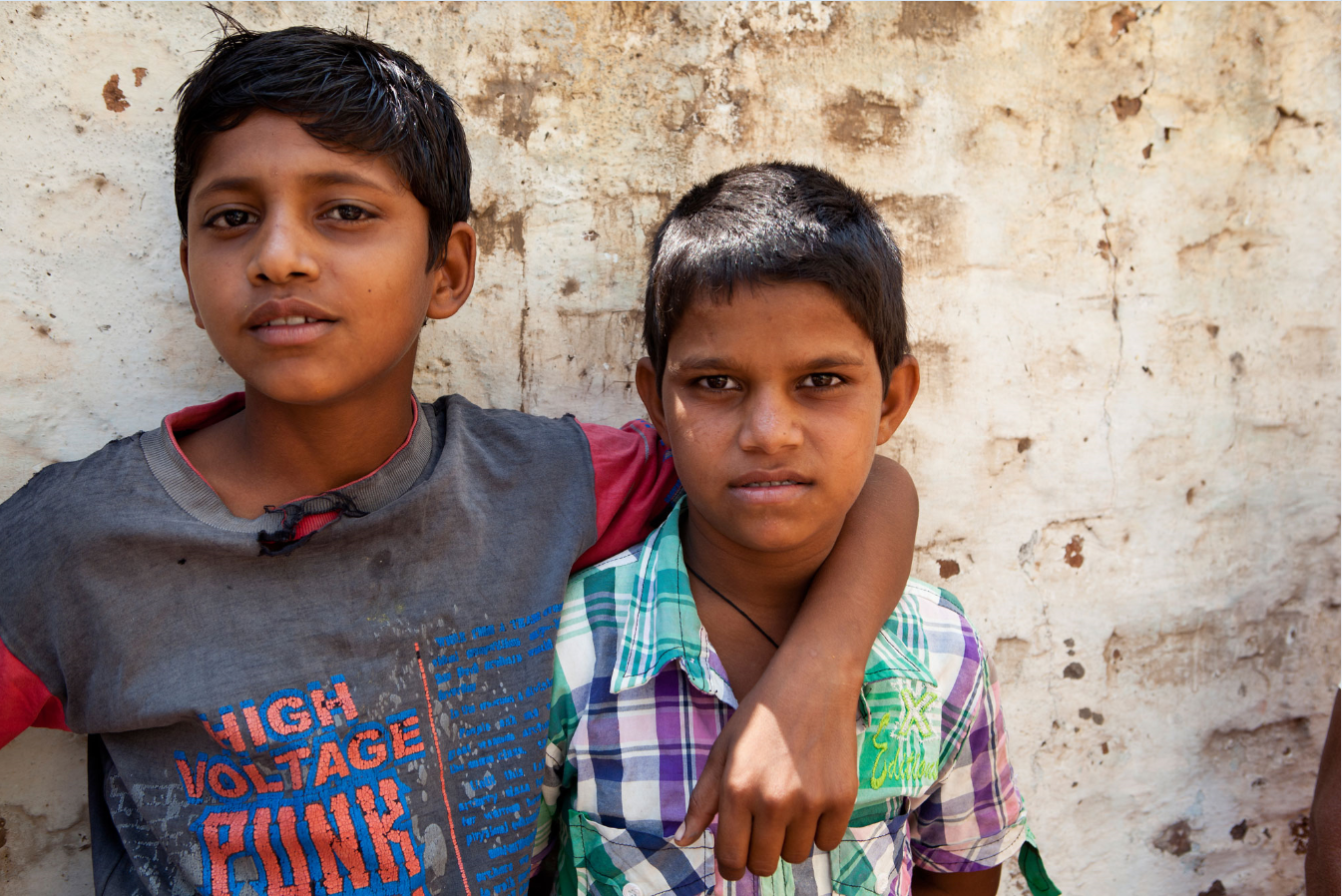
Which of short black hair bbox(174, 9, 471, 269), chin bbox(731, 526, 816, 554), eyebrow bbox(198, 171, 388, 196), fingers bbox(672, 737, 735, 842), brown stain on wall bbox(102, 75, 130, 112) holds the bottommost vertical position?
fingers bbox(672, 737, 735, 842)

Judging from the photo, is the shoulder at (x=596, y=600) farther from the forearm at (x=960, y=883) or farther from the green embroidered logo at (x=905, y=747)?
the forearm at (x=960, y=883)

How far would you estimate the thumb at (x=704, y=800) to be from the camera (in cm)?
118

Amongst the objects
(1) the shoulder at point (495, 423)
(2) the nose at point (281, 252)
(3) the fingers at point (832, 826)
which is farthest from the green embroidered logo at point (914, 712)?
(2) the nose at point (281, 252)

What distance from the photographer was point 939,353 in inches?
77.0

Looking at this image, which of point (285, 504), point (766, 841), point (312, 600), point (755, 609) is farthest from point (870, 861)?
point (285, 504)

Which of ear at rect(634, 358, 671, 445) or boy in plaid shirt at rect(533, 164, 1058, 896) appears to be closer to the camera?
boy in plaid shirt at rect(533, 164, 1058, 896)

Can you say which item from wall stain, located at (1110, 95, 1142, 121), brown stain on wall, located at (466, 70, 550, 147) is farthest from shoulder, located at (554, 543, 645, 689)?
wall stain, located at (1110, 95, 1142, 121)

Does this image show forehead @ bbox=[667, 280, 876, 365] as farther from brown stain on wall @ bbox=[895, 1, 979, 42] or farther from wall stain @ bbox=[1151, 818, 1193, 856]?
wall stain @ bbox=[1151, 818, 1193, 856]

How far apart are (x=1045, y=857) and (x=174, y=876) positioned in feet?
5.73

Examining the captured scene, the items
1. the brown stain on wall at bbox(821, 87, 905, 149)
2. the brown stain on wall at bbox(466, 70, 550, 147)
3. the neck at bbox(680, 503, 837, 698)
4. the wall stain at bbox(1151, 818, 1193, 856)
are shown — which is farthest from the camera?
the wall stain at bbox(1151, 818, 1193, 856)

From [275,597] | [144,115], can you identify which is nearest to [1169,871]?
[275,597]

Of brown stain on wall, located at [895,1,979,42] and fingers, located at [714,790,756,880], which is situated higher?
brown stain on wall, located at [895,1,979,42]

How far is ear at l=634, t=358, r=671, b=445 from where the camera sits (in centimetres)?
153

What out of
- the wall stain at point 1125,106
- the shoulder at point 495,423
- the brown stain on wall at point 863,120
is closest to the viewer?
the shoulder at point 495,423
